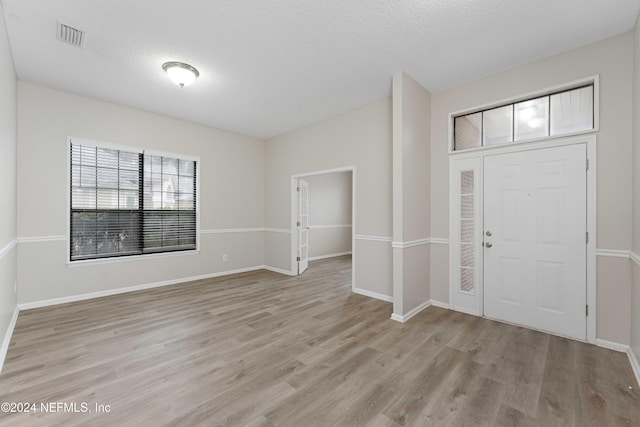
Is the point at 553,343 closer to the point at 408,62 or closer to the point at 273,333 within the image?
the point at 273,333

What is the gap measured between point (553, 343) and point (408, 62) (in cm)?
332

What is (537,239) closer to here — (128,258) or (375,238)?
(375,238)

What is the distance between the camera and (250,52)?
2.96 meters

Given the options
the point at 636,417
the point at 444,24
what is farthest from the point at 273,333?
the point at 444,24

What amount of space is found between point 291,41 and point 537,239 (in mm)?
3393

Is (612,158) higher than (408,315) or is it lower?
higher

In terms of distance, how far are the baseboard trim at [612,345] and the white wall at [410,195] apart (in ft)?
5.57

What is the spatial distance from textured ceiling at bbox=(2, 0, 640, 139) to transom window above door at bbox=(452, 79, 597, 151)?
0.46 meters

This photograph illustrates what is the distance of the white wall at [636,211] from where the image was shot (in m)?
2.30

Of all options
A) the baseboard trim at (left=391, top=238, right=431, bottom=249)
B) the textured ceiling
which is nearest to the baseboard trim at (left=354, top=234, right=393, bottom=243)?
the baseboard trim at (left=391, top=238, right=431, bottom=249)

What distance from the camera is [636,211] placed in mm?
2389

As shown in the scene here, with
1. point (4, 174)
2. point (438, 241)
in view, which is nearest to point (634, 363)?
point (438, 241)

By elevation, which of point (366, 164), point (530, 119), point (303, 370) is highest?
point (530, 119)

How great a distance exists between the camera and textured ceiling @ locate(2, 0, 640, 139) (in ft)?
7.64
